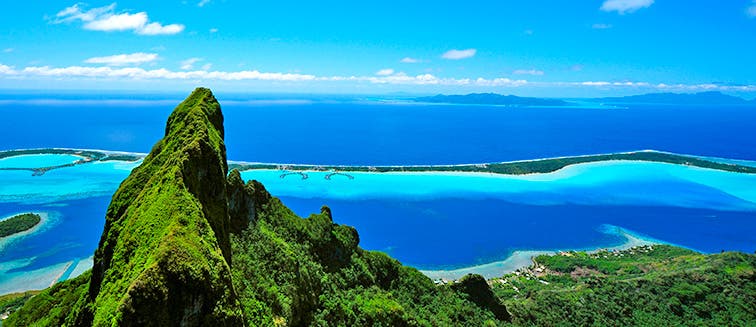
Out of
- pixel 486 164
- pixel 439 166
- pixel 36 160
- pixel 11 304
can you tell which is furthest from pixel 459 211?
pixel 36 160

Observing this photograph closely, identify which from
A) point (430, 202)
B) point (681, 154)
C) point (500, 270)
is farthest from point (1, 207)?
point (681, 154)

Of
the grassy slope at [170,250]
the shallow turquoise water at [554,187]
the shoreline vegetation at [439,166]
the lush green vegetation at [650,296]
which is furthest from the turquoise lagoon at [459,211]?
the grassy slope at [170,250]

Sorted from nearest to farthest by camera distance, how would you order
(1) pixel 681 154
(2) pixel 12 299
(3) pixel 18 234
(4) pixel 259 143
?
1. (2) pixel 12 299
2. (3) pixel 18 234
3. (1) pixel 681 154
4. (4) pixel 259 143

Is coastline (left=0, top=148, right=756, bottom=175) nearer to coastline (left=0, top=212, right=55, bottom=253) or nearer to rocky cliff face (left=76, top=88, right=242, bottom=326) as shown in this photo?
coastline (left=0, top=212, right=55, bottom=253)

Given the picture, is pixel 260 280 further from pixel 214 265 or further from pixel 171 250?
pixel 171 250

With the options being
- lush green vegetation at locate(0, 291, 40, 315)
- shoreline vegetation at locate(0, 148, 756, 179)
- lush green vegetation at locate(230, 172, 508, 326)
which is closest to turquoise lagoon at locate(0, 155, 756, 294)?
shoreline vegetation at locate(0, 148, 756, 179)

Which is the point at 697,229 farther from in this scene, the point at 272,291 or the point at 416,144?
the point at 416,144
